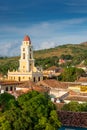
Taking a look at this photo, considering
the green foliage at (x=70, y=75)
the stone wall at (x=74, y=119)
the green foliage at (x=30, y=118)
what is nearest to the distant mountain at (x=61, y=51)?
the green foliage at (x=70, y=75)

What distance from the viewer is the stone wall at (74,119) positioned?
28.5 m

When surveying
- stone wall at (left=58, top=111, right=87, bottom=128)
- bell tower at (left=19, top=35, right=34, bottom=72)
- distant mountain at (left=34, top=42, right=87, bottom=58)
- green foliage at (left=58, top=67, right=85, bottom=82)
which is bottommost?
stone wall at (left=58, top=111, right=87, bottom=128)

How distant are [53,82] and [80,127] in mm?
30184

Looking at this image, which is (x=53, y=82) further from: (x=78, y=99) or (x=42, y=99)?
(x=42, y=99)

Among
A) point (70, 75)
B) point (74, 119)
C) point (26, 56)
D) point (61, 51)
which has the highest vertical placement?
point (61, 51)

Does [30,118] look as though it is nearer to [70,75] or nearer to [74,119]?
[74,119]

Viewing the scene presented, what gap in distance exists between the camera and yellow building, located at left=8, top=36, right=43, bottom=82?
68.2 metres

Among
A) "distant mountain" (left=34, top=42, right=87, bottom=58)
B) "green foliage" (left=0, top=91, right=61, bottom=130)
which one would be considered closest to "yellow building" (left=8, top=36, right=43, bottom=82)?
"green foliage" (left=0, top=91, right=61, bottom=130)

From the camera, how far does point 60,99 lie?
43.7 meters

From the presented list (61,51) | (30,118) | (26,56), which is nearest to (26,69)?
(26,56)

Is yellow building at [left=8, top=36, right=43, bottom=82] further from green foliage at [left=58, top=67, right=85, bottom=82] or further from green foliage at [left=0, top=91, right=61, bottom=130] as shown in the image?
green foliage at [left=0, top=91, right=61, bottom=130]

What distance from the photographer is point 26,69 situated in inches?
2793

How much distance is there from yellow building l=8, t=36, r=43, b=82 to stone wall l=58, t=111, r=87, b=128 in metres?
38.1

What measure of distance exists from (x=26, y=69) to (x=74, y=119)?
1666 inches
